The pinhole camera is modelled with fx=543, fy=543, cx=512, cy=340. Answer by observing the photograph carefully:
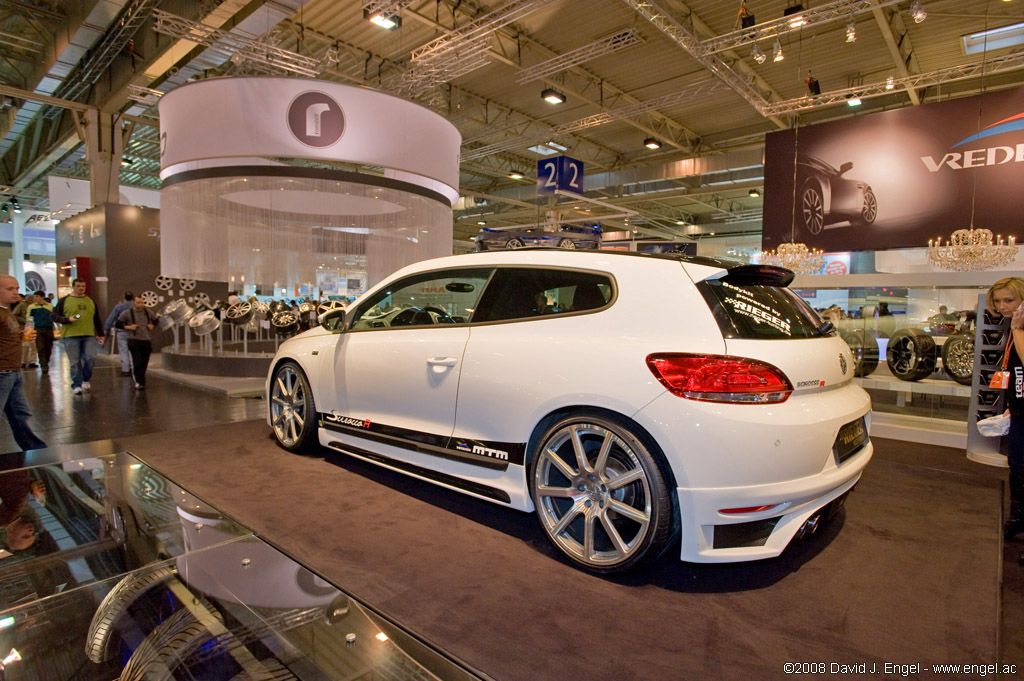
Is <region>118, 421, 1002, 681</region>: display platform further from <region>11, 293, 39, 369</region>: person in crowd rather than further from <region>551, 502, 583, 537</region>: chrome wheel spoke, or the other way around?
Result: <region>11, 293, 39, 369</region>: person in crowd

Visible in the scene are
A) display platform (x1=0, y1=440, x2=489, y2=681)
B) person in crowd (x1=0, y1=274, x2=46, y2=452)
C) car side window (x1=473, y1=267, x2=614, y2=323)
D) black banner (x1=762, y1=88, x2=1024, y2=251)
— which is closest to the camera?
display platform (x1=0, y1=440, x2=489, y2=681)

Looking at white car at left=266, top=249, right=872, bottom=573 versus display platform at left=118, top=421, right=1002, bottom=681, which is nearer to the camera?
display platform at left=118, top=421, right=1002, bottom=681

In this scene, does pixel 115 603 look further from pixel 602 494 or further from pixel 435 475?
pixel 602 494

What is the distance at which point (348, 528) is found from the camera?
2.72 meters

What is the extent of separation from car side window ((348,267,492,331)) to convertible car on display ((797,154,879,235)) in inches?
366

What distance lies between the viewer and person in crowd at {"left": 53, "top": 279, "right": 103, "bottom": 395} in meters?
6.61

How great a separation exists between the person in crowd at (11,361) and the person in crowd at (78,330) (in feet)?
10.2

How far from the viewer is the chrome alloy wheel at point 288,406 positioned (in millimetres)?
3920

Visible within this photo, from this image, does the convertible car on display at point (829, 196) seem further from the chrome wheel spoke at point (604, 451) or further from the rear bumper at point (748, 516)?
the chrome wheel spoke at point (604, 451)

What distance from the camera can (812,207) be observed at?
10180mm

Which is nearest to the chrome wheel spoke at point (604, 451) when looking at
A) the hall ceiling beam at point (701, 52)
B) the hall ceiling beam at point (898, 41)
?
the hall ceiling beam at point (701, 52)

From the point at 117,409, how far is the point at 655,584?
643 cm

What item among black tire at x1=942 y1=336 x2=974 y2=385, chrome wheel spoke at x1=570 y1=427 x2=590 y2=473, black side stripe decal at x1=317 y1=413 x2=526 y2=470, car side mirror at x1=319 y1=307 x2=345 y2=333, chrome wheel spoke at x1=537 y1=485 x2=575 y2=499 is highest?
car side mirror at x1=319 y1=307 x2=345 y2=333

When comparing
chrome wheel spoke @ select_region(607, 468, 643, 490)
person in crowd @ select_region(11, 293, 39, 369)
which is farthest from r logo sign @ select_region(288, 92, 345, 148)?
person in crowd @ select_region(11, 293, 39, 369)
